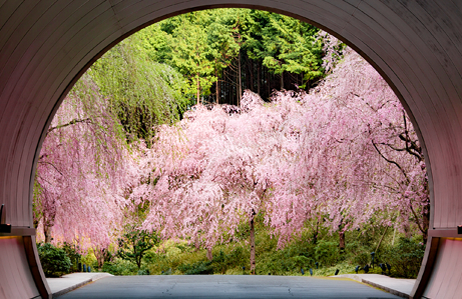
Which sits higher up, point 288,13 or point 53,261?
point 288,13

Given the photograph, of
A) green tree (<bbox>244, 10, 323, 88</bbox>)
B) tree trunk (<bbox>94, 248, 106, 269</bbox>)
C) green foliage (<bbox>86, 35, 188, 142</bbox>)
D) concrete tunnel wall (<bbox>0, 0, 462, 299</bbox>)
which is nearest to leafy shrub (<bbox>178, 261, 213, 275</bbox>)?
tree trunk (<bbox>94, 248, 106, 269</bbox>)

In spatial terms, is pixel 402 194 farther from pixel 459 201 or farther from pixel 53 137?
pixel 53 137

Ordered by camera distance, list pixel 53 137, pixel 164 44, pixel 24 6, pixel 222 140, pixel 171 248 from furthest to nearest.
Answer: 1. pixel 164 44
2. pixel 171 248
3. pixel 222 140
4. pixel 53 137
5. pixel 24 6

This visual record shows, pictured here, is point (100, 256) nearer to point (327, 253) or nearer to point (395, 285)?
point (327, 253)

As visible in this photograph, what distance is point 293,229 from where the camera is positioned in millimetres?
18672

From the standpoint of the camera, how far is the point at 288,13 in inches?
278

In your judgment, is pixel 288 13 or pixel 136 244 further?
pixel 136 244

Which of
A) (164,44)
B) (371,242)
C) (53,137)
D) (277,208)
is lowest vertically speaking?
(371,242)

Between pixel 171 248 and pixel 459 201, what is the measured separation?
17.8m

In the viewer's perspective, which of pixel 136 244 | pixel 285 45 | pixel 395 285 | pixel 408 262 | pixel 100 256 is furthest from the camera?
pixel 285 45

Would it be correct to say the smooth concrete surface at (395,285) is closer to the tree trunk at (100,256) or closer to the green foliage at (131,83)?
the green foliage at (131,83)

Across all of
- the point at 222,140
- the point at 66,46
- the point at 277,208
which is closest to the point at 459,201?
the point at 66,46

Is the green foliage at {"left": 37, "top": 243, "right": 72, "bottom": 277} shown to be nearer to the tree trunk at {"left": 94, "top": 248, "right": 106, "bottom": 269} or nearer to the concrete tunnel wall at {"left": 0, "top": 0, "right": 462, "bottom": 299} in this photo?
the concrete tunnel wall at {"left": 0, "top": 0, "right": 462, "bottom": 299}

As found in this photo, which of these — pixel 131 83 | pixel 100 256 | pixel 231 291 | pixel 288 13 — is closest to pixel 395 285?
pixel 231 291
